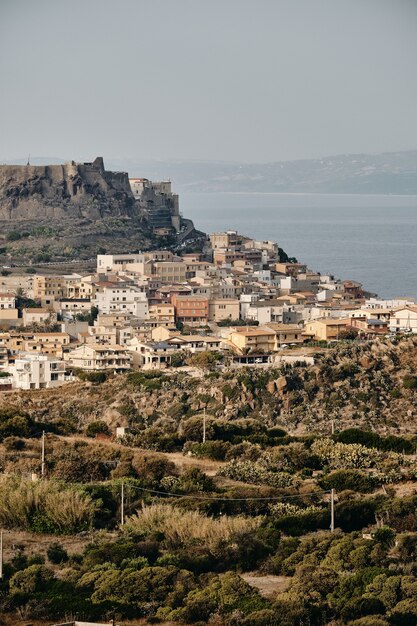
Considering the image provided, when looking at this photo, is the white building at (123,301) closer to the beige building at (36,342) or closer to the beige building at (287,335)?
the beige building at (36,342)

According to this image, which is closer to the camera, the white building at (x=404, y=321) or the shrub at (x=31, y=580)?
the shrub at (x=31, y=580)

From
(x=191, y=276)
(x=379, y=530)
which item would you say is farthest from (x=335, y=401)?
(x=191, y=276)

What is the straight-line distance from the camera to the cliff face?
2886 inches

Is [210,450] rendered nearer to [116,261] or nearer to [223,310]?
[223,310]

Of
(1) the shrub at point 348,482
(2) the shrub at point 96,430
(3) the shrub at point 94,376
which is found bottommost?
(3) the shrub at point 94,376

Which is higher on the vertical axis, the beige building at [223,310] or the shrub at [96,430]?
the shrub at [96,430]

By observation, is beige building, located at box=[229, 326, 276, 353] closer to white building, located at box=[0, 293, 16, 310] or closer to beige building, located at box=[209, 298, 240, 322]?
beige building, located at box=[209, 298, 240, 322]

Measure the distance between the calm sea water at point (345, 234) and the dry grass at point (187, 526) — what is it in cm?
4268

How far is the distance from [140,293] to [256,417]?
14587 mm

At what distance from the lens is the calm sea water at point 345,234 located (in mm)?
75056

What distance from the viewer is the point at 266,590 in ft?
57.2

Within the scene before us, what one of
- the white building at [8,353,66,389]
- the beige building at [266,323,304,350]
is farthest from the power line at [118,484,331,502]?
the beige building at [266,323,304,350]

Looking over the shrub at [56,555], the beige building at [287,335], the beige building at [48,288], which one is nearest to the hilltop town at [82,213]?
the beige building at [48,288]

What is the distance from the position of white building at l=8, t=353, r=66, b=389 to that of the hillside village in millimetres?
22
